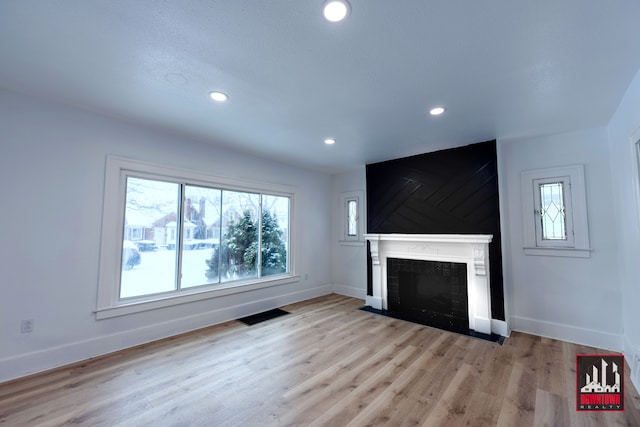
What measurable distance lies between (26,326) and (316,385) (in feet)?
9.02

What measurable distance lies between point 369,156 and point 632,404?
12.5ft

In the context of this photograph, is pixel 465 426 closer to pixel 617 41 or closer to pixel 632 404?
pixel 632 404

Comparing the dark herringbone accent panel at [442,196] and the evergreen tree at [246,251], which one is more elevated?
the dark herringbone accent panel at [442,196]

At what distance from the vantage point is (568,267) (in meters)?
3.32

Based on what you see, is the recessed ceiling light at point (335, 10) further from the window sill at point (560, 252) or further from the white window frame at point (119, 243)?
the window sill at point (560, 252)

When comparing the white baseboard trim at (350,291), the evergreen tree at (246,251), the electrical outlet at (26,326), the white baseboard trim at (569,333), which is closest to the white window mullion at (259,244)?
the evergreen tree at (246,251)

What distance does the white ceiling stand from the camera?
155 cm

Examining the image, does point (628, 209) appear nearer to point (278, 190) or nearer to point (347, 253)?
point (347, 253)

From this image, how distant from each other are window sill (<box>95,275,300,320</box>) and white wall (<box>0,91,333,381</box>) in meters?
0.08

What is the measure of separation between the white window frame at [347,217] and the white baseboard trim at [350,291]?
2.96ft

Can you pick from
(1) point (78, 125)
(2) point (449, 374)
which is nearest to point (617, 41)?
(2) point (449, 374)

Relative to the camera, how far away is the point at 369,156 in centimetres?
453

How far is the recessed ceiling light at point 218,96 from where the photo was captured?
248cm

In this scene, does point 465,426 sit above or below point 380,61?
below
